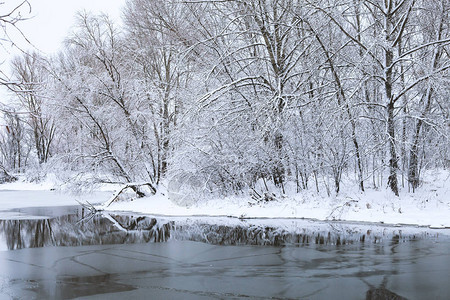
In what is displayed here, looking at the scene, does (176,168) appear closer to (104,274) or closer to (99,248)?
(99,248)

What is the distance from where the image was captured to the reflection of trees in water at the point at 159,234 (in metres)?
9.52

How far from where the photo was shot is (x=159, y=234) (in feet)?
35.8

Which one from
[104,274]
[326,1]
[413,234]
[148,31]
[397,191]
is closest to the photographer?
[104,274]

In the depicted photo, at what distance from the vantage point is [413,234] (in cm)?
983

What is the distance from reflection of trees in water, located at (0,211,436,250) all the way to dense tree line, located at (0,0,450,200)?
3524mm

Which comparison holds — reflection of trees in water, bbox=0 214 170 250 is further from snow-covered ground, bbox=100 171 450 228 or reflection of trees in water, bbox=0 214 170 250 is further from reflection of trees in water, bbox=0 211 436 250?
snow-covered ground, bbox=100 171 450 228

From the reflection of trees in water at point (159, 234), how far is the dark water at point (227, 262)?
26 mm

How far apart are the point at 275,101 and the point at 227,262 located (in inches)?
331

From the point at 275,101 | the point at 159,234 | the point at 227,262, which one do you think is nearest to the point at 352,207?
the point at 275,101

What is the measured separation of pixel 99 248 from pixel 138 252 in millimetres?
1055

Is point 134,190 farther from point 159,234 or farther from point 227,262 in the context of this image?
point 227,262

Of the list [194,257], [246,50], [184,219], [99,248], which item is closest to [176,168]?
[184,219]

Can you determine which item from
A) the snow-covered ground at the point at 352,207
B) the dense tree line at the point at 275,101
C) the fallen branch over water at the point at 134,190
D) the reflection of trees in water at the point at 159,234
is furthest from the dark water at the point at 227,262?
the fallen branch over water at the point at 134,190

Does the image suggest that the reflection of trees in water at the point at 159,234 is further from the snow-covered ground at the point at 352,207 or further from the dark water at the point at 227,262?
the snow-covered ground at the point at 352,207
